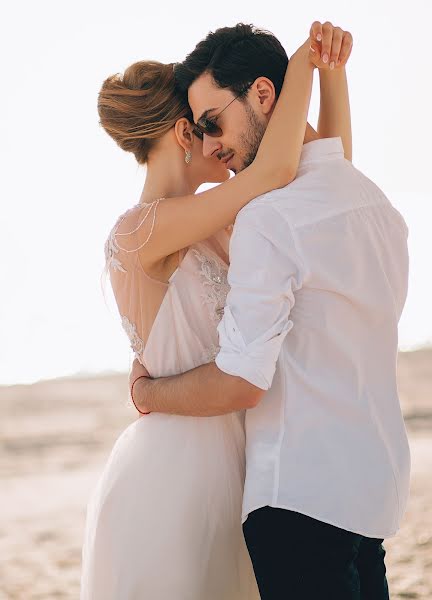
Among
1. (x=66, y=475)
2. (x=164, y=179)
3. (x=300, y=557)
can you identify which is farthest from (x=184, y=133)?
(x=66, y=475)

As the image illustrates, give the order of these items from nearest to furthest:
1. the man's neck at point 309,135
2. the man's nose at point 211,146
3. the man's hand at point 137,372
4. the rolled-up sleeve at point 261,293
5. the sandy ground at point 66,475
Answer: the rolled-up sleeve at point 261,293
the man's neck at point 309,135
the man's nose at point 211,146
the man's hand at point 137,372
the sandy ground at point 66,475

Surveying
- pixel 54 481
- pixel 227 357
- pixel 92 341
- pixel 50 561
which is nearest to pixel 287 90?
pixel 227 357

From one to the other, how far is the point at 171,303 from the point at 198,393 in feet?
1.23

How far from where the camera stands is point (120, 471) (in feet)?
8.42

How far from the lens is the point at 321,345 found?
222 cm

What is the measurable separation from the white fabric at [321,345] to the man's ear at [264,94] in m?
0.29

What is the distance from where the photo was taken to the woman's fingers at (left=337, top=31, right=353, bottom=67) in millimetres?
2398

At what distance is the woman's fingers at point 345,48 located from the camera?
2.40 m

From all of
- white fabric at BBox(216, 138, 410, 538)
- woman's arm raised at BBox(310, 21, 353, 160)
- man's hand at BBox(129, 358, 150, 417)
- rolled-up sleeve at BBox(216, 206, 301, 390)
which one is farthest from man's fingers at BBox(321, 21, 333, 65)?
man's hand at BBox(129, 358, 150, 417)

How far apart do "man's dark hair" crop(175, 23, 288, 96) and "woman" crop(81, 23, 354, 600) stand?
135mm

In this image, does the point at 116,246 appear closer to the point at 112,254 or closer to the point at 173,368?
the point at 112,254

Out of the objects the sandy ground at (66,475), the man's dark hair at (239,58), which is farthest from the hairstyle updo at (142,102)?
the sandy ground at (66,475)

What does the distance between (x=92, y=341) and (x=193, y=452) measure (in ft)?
66.5

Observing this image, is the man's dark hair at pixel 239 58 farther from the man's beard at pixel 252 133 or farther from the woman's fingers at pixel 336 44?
the woman's fingers at pixel 336 44
